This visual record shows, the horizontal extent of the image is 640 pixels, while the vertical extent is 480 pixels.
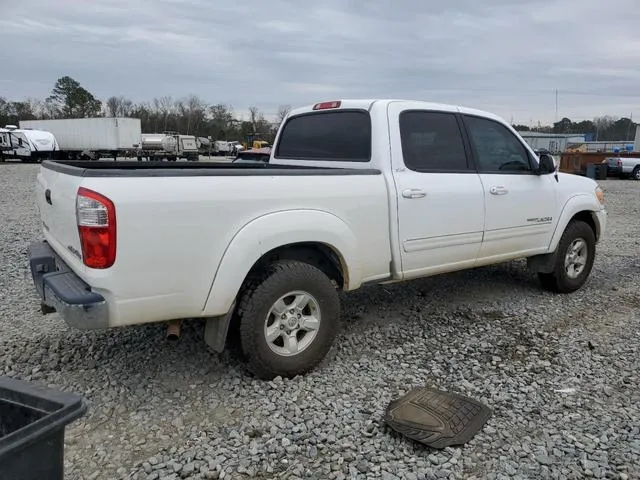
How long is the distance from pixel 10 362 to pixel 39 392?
233 centimetres

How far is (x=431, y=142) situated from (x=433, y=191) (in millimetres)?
512

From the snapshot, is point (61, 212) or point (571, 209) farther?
point (571, 209)

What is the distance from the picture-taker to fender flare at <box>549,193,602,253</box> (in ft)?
→ 18.2

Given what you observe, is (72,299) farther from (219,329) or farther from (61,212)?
(219,329)

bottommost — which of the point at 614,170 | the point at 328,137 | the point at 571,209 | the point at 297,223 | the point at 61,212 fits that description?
the point at 571,209

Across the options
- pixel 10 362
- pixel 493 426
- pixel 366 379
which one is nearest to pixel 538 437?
pixel 493 426

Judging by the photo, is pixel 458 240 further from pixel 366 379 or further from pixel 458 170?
pixel 366 379

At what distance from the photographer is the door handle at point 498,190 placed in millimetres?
4809

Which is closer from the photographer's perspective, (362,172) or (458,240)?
(362,172)

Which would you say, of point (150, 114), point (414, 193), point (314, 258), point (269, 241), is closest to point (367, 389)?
point (314, 258)

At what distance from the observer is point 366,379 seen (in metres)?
3.77

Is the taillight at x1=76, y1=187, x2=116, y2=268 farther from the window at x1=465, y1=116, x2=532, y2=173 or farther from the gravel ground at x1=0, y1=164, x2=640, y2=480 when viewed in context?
the window at x1=465, y1=116, x2=532, y2=173

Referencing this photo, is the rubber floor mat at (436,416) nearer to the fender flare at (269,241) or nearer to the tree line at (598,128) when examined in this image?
the fender flare at (269,241)

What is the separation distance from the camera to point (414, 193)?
13.7ft
